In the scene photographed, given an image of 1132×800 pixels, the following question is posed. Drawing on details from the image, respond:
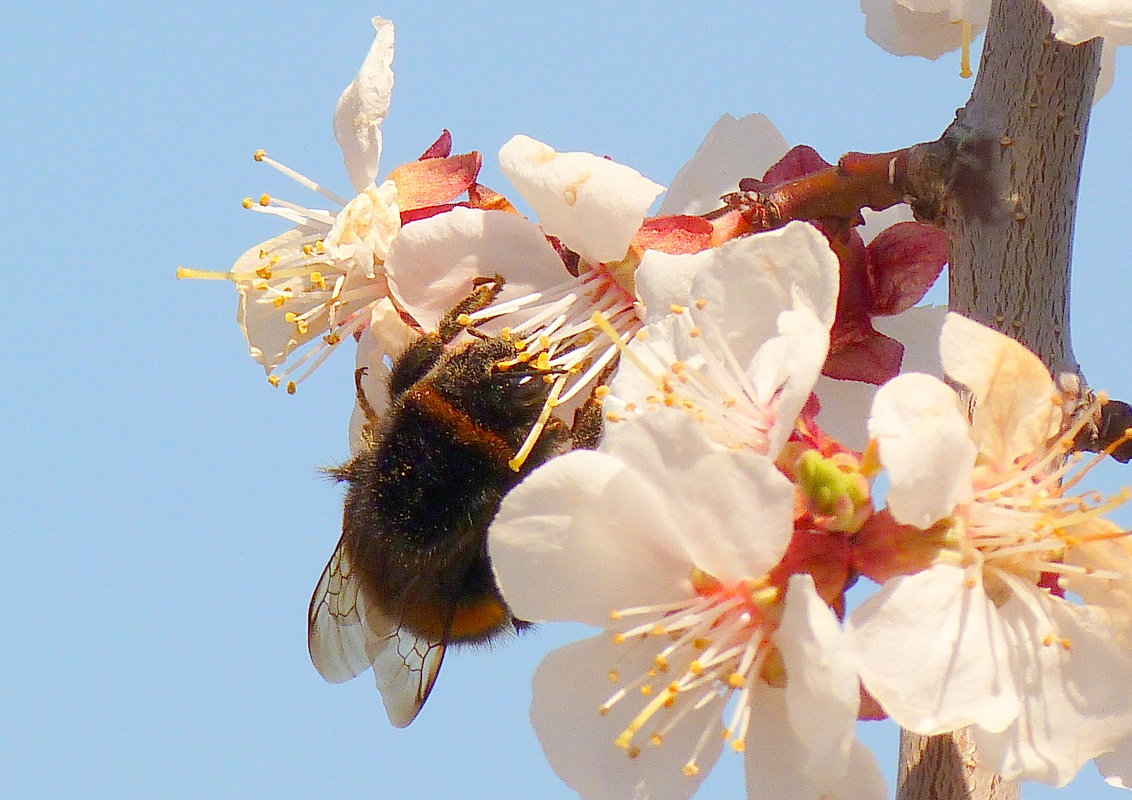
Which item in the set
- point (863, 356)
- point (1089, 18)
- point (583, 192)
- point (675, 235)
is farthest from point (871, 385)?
point (1089, 18)

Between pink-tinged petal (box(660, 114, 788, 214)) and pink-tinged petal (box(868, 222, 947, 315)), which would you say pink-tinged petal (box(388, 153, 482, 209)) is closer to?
pink-tinged petal (box(660, 114, 788, 214))

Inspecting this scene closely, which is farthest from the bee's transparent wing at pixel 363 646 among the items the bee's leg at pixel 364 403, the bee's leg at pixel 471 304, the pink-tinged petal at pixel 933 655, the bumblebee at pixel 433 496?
the pink-tinged petal at pixel 933 655

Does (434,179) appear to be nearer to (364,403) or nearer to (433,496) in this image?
(364,403)

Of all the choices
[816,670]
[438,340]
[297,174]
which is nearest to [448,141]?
[297,174]

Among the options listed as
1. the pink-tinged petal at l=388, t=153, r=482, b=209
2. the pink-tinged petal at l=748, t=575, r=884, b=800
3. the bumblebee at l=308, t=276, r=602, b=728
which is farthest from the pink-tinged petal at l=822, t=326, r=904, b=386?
the pink-tinged petal at l=748, t=575, r=884, b=800

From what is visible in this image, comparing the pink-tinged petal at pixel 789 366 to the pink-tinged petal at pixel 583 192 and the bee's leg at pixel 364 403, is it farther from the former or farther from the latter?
the bee's leg at pixel 364 403

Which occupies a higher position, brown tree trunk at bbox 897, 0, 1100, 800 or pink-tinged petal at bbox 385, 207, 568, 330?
brown tree trunk at bbox 897, 0, 1100, 800
